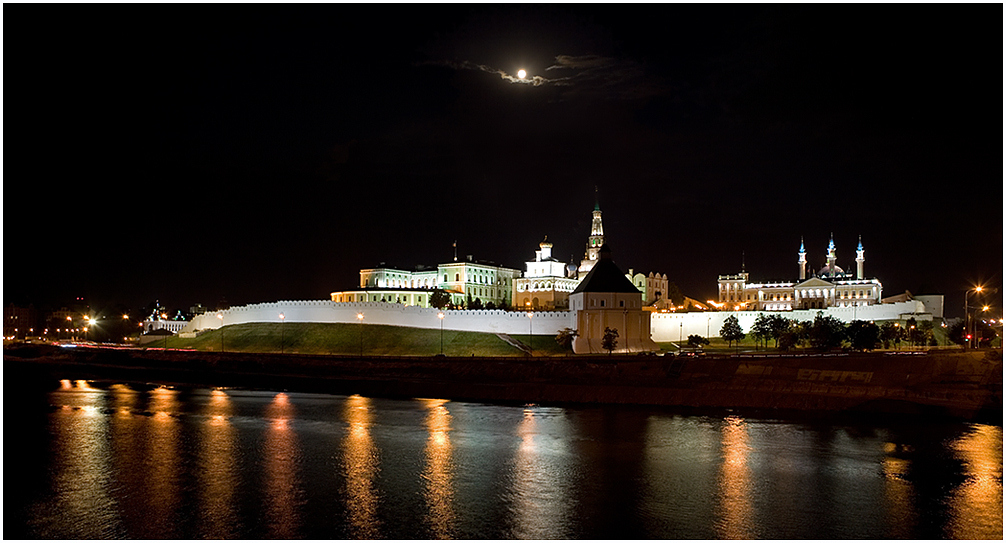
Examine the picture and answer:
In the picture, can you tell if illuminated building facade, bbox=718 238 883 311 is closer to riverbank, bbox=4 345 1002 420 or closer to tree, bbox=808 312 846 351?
tree, bbox=808 312 846 351

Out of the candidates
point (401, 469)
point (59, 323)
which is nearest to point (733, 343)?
point (401, 469)

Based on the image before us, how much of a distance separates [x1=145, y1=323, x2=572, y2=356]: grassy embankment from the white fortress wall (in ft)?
30.5

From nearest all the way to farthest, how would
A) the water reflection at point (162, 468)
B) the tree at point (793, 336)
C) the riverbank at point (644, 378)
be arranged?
1. the water reflection at point (162, 468)
2. the riverbank at point (644, 378)
3. the tree at point (793, 336)

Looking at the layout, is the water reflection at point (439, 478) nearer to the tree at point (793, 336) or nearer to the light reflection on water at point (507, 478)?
the light reflection on water at point (507, 478)

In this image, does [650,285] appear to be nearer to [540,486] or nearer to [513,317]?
[513,317]

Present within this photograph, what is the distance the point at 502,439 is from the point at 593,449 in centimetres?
297

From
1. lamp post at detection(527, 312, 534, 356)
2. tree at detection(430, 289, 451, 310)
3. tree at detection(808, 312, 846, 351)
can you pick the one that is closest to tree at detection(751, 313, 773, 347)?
tree at detection(808, 312, 846, 351)

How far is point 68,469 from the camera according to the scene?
1920 cm

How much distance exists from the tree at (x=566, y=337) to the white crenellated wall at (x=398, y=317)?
66.3 inches

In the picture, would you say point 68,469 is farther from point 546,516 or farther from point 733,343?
point 733,343

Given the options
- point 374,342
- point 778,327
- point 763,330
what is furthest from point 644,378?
point 374,342

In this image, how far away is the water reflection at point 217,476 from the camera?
14.5 m

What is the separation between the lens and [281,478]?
1822 cm

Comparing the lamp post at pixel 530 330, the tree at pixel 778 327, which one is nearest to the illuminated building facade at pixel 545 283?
the lamp post at pixel 530 330
